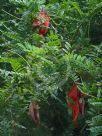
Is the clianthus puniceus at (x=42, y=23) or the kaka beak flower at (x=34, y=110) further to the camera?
the clianthus puniceus at (x=42, y=23)

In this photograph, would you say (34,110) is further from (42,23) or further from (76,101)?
(42,23)

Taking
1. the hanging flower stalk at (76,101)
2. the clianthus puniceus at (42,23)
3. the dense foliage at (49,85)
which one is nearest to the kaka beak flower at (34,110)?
the dense foliage at (49,85)

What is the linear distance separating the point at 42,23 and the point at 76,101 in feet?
1.59

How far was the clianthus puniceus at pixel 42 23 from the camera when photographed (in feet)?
6.68

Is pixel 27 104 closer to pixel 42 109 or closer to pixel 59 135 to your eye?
pixel 42 109

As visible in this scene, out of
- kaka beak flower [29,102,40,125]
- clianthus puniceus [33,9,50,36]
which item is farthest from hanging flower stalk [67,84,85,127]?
clianthus puniceus [33,9,50,36]

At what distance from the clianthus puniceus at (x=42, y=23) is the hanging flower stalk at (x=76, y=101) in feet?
1.44

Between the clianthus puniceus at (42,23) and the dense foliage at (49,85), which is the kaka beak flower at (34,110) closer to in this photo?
A: the dense foliage at (49,85)

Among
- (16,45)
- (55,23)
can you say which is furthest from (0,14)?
(16,45)

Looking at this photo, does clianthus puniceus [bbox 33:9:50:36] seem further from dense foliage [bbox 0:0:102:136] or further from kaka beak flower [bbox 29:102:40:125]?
kaka beak flower [bbox 29:102:40:125]

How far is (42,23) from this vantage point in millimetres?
2035

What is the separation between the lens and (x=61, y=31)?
85.7 inches

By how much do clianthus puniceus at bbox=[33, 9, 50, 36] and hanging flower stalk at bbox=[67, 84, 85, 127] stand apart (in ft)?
1.44

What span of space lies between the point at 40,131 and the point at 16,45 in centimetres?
42
